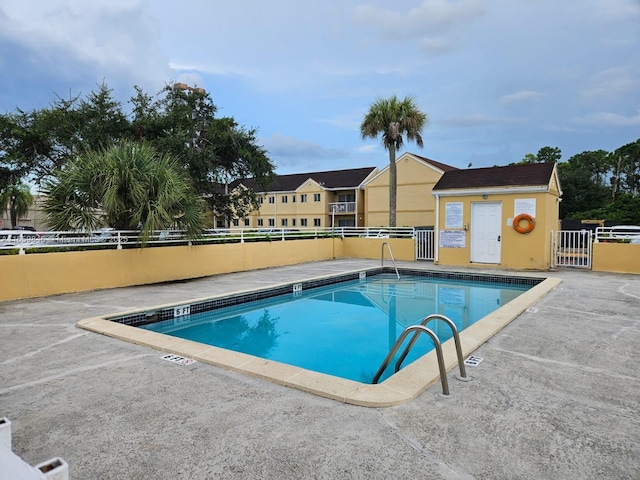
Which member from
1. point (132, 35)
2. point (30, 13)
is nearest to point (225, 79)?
point (132, 35)

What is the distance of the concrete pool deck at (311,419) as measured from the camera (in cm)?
219

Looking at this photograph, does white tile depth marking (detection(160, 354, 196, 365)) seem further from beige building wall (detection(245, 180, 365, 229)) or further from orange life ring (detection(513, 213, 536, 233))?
beige building wall (detection(245, 180, 365, 229))

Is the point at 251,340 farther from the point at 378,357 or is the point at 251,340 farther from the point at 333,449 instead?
the point at 333,449

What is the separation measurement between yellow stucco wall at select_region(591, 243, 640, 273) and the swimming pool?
15.3 ft

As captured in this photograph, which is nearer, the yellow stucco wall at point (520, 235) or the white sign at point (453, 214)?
the yellow stucco wall at point (520, 235)

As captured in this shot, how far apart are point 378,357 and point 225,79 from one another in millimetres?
11094

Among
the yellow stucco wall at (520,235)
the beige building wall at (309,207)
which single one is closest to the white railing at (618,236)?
the yellow stucco wall at (520,235)

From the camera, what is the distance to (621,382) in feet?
11.3

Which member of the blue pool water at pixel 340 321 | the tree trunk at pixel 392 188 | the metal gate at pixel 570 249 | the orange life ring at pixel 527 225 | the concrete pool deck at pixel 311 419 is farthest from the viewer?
the tree trunk at pixel 392 188

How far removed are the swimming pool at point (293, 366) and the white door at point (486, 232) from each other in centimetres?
434

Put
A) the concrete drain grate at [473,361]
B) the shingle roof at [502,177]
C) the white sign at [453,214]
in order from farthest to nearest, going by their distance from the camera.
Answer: the white sign at [453,214] < the shingle roof at [502,177] < the concrete drain grate at [473,361]

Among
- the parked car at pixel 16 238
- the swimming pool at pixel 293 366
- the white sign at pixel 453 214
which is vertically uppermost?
the white sign at pixel 453 214

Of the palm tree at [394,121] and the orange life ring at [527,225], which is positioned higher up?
the palm tree at [394,121]

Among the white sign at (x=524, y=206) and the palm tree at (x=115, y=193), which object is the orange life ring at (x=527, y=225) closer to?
the white sign at (x=524, y=206)
